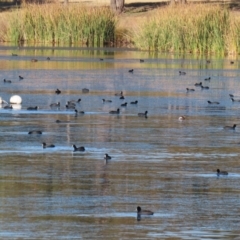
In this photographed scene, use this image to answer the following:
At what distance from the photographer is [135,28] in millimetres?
47438

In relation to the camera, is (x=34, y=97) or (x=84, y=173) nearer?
(x=84, y=173)

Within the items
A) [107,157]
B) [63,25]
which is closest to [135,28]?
[63,25]

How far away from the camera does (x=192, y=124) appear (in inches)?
736

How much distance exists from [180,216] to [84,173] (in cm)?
269

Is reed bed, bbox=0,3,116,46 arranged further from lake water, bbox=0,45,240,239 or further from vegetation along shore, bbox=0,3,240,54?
lake water, bbox=0,45,240,239

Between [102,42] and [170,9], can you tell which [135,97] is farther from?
[102,42]

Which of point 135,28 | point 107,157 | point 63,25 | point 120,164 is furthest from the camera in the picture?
point 135,28

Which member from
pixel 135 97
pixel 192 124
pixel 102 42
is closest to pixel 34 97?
pixel 135 97

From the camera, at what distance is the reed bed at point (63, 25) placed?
151 feet

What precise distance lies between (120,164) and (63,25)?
33.1 metres

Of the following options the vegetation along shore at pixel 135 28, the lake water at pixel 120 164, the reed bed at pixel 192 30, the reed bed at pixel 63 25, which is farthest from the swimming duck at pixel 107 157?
Answer: the reed bed at pixel 63 25

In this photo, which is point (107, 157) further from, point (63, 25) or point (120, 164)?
point (63, 25)

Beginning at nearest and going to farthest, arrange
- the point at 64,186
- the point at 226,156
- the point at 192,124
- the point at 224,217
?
the point at 224,217, the point at 64,186, the point at 226,156, the point at 192,124


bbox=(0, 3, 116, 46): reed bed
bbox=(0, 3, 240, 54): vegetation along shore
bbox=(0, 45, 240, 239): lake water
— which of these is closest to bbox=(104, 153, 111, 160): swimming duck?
bbox=(0, 45, 240, 239): lake water
